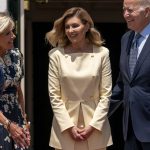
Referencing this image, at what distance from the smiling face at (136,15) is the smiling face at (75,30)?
62 cm

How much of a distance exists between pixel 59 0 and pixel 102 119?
3329 millimetres

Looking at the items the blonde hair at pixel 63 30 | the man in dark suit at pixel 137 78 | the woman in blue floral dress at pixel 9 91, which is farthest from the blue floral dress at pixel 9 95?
the man in dark suit at pixel 137 78

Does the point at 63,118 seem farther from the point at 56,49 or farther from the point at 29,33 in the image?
the point at 29,33

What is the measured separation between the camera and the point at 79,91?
13.5ft

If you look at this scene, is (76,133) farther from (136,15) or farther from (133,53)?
(136,15)

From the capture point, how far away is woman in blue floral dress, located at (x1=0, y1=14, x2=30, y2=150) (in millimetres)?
3727

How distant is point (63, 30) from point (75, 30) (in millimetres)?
137

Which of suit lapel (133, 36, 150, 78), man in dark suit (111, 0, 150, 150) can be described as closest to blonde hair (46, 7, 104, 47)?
man in dark suit (111, 0, 150, 150)

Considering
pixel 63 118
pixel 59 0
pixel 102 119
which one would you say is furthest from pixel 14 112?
pixel 59 0

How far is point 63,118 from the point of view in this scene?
13.5 feet

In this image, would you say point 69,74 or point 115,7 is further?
point 115,7

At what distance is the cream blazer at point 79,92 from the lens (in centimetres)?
410

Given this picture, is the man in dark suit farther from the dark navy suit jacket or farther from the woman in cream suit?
the woman in cream suit

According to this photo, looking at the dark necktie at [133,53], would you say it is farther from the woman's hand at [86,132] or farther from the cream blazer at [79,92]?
the woman's hand at [86,132]
